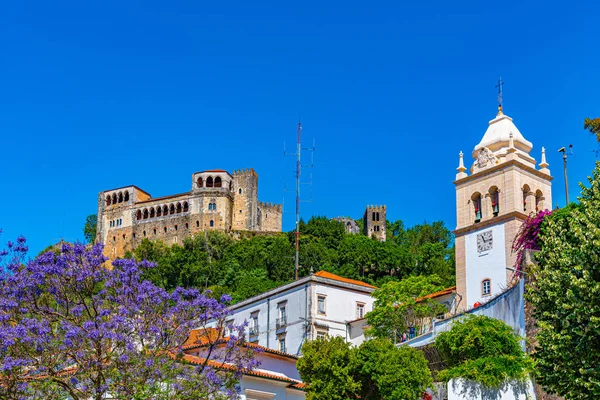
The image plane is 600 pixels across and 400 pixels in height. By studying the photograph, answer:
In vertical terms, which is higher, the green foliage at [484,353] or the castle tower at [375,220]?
the castle tower at [375,220]

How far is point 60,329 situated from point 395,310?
26.5 m

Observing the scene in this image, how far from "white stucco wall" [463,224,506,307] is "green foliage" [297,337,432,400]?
40.9 feet

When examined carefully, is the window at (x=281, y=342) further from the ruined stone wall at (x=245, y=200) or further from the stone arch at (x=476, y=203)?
the ruined stone wall at (x=245, y=200)

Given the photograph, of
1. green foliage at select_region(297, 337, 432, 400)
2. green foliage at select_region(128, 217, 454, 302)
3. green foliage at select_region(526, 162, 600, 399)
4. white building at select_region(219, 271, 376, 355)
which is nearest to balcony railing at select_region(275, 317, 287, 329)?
white building at select_region(219, 271, 376, 355)

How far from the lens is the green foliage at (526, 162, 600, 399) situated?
1834 centimetres

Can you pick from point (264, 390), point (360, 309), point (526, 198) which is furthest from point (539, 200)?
point (264, 390)

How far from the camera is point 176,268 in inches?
3745

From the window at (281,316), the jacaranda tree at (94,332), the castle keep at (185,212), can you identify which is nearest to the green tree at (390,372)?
the jacaranda tree at (94,332)

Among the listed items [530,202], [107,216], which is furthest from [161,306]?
[107,216]

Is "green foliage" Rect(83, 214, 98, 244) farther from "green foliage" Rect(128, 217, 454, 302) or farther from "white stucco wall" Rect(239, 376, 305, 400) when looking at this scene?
"white stucco wall" Rect(239, 376, 305, 400)

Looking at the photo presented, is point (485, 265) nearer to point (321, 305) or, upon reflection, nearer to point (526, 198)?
point (526, 198)

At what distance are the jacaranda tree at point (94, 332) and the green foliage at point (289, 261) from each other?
57.3m

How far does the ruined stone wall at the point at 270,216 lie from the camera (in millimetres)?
132625

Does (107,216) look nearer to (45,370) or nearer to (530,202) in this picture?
(530,202)
